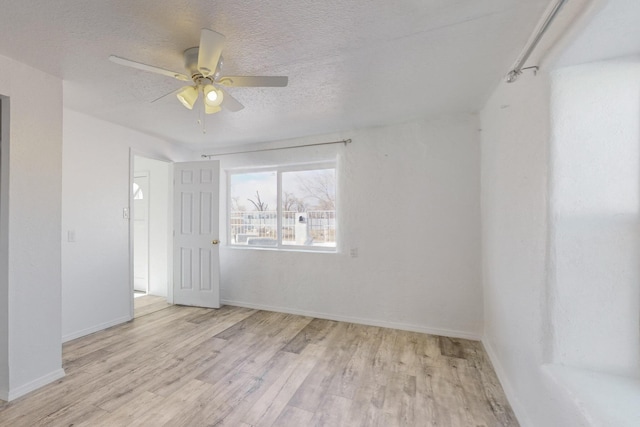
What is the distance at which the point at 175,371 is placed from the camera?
2217 millimetres

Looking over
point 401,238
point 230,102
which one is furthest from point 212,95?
point 401,238

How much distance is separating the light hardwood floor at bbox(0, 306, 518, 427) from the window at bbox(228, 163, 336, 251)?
119cm

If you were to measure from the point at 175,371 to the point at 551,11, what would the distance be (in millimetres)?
3330

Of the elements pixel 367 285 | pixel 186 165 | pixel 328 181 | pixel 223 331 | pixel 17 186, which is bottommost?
pixel 223 331

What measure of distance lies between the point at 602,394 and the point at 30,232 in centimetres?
347

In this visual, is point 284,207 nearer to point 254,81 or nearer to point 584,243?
point 254,81

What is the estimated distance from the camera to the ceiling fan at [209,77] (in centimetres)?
139

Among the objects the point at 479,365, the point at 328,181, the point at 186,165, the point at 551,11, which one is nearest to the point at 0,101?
the point at 186,165

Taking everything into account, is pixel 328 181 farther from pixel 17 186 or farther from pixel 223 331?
pixel 17 186

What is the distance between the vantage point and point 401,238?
3.07 m

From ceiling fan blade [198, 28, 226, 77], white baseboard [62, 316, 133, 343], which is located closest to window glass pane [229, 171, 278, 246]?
white baseboard [62, 316, 133, 343]

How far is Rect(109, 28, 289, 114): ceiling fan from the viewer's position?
54.9 inches

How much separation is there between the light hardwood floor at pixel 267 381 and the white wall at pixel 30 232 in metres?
0.25

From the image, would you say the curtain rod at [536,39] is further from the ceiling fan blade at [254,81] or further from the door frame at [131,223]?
the door frame at [131,223]
